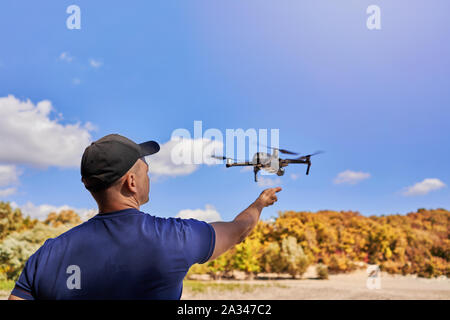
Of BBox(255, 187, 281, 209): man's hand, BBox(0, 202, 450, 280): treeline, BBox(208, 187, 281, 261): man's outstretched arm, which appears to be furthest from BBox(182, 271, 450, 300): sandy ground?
BBox(208, 187, 281, 261): man's outstretched arm

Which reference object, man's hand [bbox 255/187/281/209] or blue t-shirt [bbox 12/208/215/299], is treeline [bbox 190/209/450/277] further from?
blue t-shirt [bbox 12/208/215/299]

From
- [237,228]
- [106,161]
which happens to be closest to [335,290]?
[237,228]

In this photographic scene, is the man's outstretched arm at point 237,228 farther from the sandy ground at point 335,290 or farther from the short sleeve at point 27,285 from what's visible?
the sandy ground at point 335,290

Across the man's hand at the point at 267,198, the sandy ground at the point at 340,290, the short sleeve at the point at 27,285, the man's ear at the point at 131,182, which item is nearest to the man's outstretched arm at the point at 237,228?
the man's hand at the point at 267,198

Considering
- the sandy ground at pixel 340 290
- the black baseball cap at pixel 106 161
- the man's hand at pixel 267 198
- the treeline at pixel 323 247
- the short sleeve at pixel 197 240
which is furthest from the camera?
the treeline at pixel 323 247

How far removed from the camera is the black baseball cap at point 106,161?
7.45ft

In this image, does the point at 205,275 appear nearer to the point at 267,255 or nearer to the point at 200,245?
the point at 267,255

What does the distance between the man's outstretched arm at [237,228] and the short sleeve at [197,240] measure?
6 cm

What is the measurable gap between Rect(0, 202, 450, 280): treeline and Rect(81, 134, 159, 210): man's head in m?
25.9

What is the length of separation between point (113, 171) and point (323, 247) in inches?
1227

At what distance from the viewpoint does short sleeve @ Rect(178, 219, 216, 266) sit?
2.14 m

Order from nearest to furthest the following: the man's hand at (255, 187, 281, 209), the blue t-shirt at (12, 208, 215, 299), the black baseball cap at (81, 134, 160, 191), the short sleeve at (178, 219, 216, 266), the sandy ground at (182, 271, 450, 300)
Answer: the blue t-shirt at (12, 208, 215, 299), the short sleeve at (178, 219, 216, 266), the black baseball cap at (81, 134, 160, 191), the man's hand at (255, 187, 281, 209), the sandy ground at (182, 271, 450, 300)

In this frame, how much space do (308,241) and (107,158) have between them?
3002 cm

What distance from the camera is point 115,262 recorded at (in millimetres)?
1998
